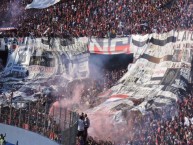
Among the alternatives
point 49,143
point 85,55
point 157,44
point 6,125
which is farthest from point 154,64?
point 49,143

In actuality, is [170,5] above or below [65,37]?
above

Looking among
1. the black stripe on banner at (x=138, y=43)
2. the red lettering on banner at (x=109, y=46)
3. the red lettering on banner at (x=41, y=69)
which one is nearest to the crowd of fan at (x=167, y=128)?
the black stripe on banner at (x=138, y=43)

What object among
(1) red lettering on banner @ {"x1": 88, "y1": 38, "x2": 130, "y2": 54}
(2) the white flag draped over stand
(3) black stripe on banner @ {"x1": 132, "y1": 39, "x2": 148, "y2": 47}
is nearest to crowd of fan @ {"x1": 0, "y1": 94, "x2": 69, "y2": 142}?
(3) black stripe on banner @ {"x1": 132, "y1": 39, "x2": 148, "y2": 47}

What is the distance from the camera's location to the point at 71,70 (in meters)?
27.5

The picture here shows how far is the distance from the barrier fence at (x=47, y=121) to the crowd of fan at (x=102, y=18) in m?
9.89

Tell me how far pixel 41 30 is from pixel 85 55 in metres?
4.69

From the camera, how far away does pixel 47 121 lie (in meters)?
14.9

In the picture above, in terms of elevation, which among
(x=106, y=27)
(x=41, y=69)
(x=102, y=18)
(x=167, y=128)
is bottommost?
(x=167, y=128)

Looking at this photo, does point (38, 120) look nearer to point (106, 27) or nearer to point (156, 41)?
point (156, 41)

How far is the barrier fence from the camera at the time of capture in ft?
44.9

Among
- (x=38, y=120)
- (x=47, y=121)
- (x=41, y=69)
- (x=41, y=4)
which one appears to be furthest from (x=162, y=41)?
(x=41, y=4)

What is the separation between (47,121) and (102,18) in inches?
587

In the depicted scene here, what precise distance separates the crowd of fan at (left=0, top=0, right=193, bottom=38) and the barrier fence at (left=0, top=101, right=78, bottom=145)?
9.89m

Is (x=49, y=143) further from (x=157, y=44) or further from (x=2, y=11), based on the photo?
(x=2, y=11)
